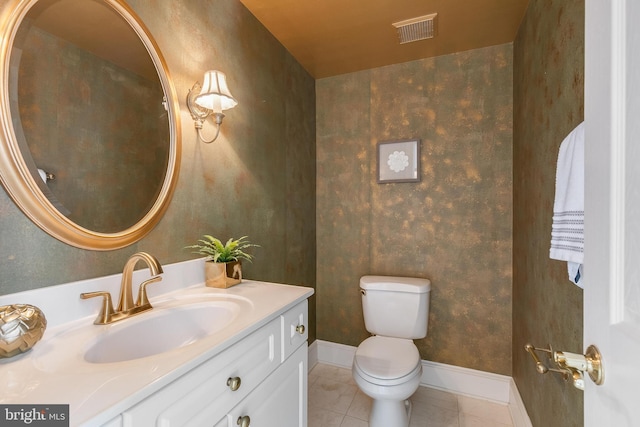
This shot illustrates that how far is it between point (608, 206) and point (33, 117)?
4.37ft

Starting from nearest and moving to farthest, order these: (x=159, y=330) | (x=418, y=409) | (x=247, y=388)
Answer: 1. (x=247, y=388)
2. (x=159, y=330)
3. (x=418, y=409)

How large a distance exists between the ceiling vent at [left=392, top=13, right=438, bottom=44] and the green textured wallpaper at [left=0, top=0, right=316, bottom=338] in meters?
0.79

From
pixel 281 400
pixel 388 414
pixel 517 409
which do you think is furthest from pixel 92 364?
pixel 517 409

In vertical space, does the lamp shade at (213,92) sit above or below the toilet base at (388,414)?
above

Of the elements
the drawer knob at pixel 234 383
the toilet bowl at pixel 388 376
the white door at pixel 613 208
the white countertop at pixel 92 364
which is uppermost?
the white door at pixel 613 208

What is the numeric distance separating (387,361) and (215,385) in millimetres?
1142

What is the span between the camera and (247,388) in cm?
81

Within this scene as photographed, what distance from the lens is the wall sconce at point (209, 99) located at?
4.01ft

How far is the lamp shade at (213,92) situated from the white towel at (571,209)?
1284mm

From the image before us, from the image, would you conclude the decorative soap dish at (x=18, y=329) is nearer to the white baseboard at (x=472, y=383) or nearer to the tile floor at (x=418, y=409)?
the tile floor at (x=418, y=409)

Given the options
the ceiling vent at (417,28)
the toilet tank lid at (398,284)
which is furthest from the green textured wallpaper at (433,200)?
the ceiling vent at (417,28)

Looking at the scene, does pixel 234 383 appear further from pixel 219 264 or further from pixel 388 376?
pixel 388 376

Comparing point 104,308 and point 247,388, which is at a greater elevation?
point 104,308

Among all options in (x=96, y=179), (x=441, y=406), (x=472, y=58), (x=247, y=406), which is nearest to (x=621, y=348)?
(x=247, y=406)
